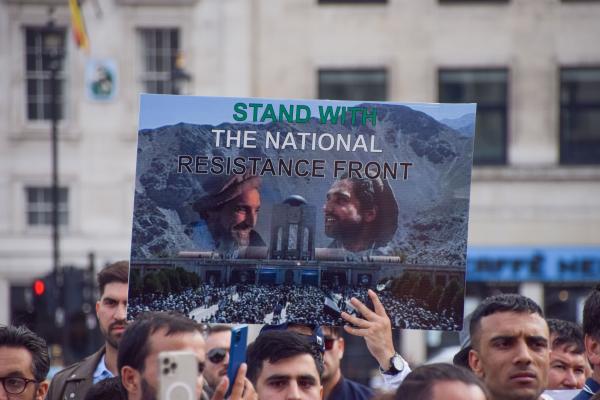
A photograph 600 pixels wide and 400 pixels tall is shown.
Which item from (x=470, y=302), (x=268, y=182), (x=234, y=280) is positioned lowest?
(x=470, y=302)

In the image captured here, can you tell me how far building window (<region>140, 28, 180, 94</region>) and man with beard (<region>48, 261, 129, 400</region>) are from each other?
21.6m

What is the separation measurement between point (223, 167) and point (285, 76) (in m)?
23.5

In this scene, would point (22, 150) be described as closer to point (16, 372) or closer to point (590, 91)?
point (590, 91)

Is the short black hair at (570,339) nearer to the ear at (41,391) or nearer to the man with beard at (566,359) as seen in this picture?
the man with beard at (566,359)

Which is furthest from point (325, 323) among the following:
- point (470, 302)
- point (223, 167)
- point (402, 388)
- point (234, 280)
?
point (470, 302)

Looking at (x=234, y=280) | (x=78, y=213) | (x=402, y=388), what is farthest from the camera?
(x=78, y=213)

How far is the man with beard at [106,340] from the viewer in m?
7.30

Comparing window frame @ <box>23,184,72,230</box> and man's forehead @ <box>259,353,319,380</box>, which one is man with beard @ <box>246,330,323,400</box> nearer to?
man's forehead @ <box>259,353,319,380</box>

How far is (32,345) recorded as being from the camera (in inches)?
257

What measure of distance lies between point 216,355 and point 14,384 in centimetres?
190

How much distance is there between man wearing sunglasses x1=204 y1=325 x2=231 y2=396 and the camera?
26.4ft

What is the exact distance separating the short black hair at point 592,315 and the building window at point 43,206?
935 inches

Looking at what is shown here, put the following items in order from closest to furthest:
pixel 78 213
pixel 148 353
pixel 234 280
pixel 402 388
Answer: pixel 402 388, pixel 148 353, pixel 234 280, pixel 78 213

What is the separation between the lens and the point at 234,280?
6117 millimetres
